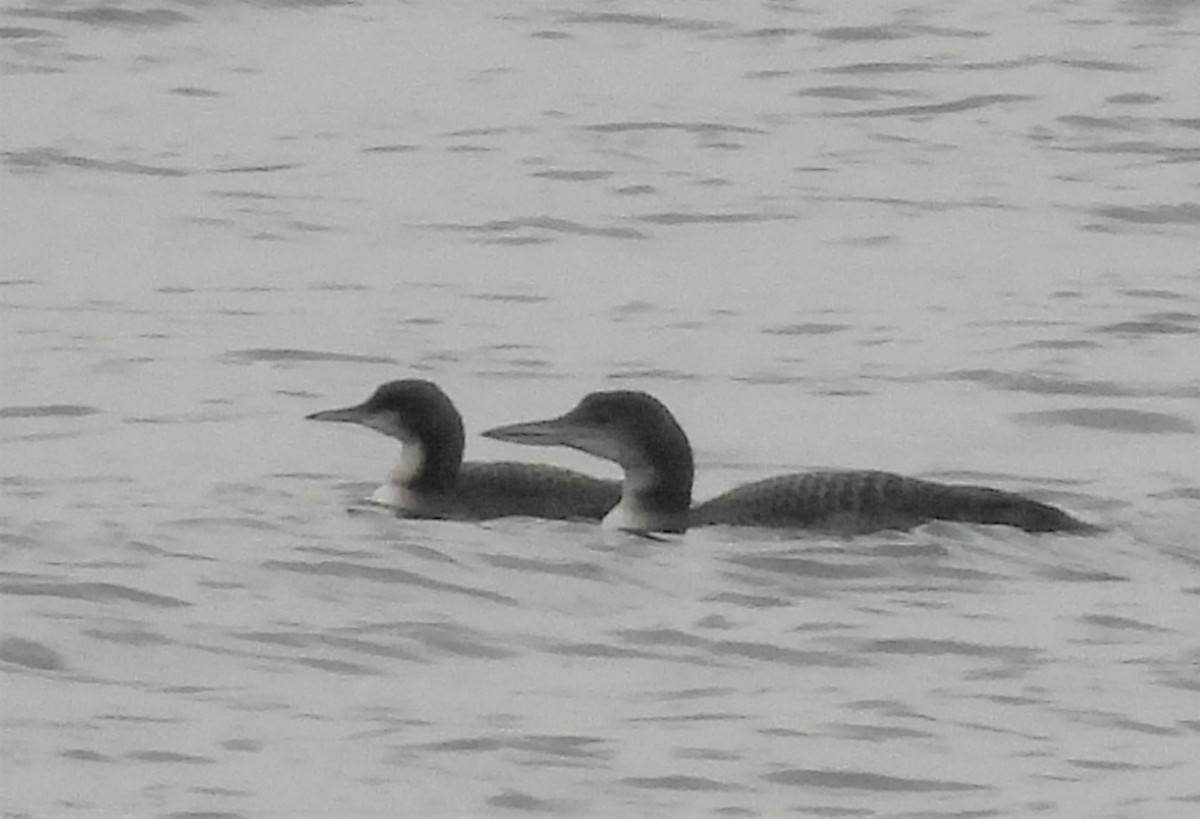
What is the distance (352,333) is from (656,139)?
498 centimetres

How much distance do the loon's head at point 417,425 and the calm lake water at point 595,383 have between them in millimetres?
212

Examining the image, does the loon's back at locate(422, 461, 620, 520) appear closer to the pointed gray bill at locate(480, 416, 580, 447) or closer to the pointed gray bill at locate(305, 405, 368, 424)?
the pointed gray bill at locate(480, 416, 580, 447)

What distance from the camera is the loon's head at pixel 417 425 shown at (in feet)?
41.5

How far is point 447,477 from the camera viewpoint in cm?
1270

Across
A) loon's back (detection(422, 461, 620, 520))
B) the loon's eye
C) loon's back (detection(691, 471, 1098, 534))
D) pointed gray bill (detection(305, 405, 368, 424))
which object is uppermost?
Result: the loon's eye

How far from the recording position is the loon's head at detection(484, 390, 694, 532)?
12.3 m

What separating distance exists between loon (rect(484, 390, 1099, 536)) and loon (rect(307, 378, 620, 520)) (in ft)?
0.34

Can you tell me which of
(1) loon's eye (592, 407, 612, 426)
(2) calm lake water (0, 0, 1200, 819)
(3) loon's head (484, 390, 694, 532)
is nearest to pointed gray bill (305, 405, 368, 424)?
(2) calm lake water (0, 0, 1200, 819)

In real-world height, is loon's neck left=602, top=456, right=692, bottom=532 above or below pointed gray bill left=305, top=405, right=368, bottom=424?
below

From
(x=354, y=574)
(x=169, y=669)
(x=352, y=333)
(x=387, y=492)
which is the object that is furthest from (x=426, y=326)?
(x=169, y=669)

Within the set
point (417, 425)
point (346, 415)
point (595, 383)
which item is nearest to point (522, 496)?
point (417, 425)

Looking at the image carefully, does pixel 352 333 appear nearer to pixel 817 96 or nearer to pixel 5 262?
pixel 5 262

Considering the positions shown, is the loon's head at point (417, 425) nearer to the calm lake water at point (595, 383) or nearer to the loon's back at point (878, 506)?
the calm lake water at point (595, 383)

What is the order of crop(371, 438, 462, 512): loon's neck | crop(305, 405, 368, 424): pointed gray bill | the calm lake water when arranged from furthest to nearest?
crop(305, 405, 368, 424): pointed gray bill < crop(371, 438, 462, 512): loon's neck < the calm lake water
